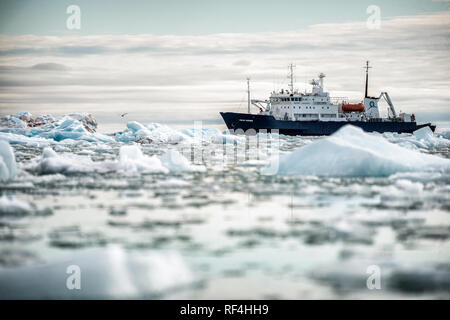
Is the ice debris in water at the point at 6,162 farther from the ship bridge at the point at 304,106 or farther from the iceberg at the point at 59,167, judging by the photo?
the ship bridge at the point at 304,106

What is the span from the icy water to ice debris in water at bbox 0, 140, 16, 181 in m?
0.70

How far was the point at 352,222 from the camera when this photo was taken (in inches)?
368

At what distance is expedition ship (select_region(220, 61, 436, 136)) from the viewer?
186 ft

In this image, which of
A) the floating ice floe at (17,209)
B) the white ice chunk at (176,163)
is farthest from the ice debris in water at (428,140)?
the floating ice floe at (17,209)

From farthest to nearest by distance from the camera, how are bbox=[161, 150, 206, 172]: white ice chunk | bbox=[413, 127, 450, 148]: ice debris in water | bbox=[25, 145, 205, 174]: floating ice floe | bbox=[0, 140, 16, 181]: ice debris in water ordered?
bbox=[413, 127, 450, 148]: ice debris in water < bbox=[161, 150, 206, 172]: white ice chunk < bbox=[25, 145, 205, 174]: floating ice floe < bbox=[0, 140, 16, 181]: ice debris in water

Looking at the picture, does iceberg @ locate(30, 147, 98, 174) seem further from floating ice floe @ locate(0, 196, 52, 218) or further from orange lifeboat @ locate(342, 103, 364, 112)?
orange lifeboat @ locate(342, 103, 364, 112)

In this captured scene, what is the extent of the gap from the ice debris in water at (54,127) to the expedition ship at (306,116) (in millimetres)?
15117

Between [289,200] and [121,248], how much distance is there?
5.17 meters

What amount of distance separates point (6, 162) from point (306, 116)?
153 ft

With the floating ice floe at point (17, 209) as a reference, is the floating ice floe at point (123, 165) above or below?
above

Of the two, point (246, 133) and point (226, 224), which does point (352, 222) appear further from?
point (246, 133)

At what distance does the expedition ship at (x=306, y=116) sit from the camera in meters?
56.7
